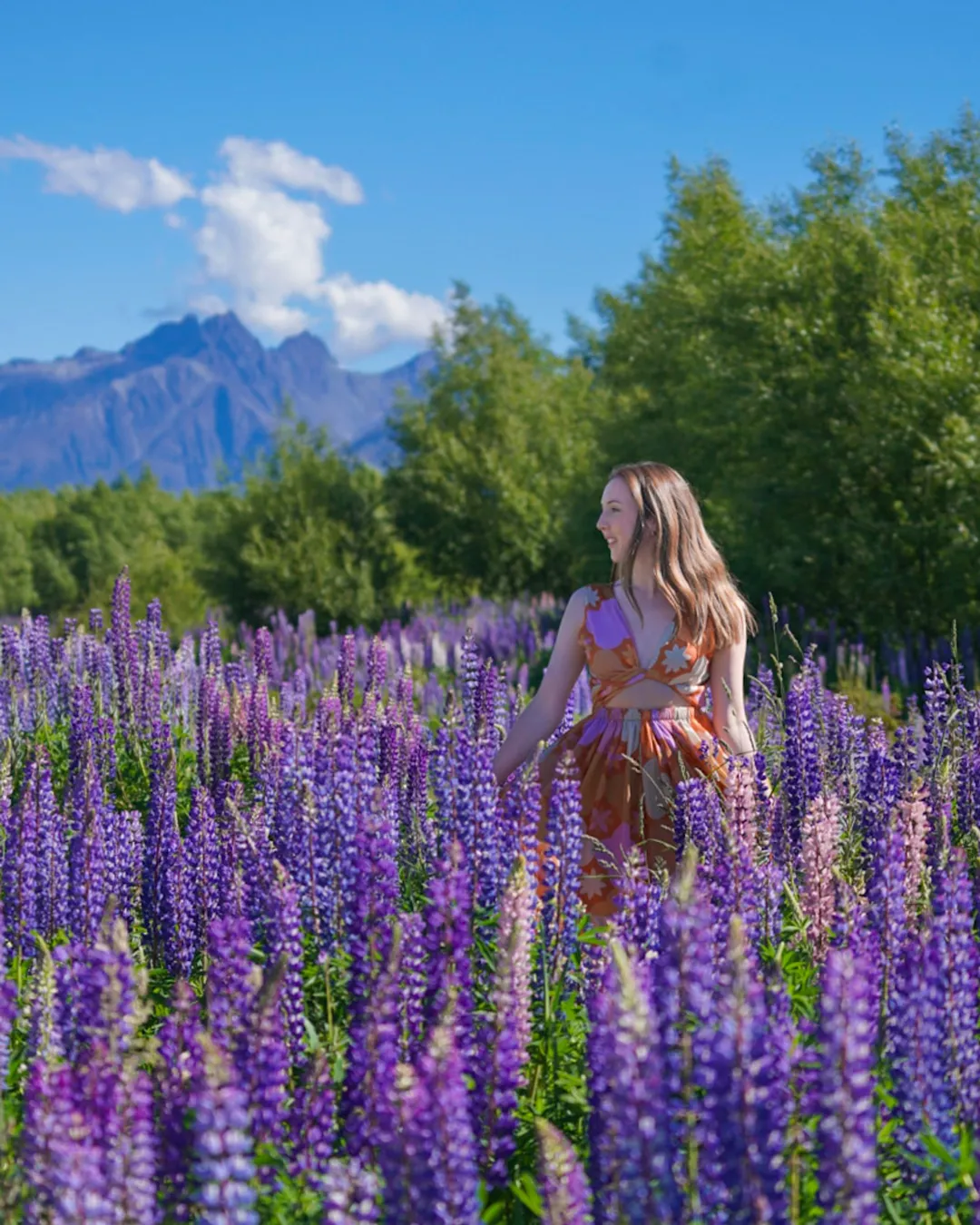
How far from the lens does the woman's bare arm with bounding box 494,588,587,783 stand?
5.97 m

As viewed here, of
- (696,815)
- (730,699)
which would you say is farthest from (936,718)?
(696,815)

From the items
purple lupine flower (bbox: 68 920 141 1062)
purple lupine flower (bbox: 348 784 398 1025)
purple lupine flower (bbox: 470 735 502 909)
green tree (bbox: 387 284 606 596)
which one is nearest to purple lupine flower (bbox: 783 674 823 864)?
purple lupine flower (bbox: 470 735 502 909)

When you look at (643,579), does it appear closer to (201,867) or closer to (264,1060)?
(201,867)

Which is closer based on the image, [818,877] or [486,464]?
[818,877]

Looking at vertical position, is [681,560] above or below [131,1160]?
above

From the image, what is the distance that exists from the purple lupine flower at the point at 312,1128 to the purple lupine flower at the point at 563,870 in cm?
102

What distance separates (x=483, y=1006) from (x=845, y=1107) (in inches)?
64.0

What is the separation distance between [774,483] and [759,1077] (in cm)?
1419

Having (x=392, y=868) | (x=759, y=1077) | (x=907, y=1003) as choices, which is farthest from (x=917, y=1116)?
(x=392, y=868)

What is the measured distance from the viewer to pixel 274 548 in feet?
82.9

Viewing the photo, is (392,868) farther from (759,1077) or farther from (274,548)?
(274,548)

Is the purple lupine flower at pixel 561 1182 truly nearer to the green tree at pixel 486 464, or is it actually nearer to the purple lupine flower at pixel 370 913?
the purple lupine flower at pixel 370 913

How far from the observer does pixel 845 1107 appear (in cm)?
207

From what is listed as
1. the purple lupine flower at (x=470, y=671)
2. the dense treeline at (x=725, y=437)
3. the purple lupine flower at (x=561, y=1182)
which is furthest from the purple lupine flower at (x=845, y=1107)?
the dense treeline at (x=725, y=437)
